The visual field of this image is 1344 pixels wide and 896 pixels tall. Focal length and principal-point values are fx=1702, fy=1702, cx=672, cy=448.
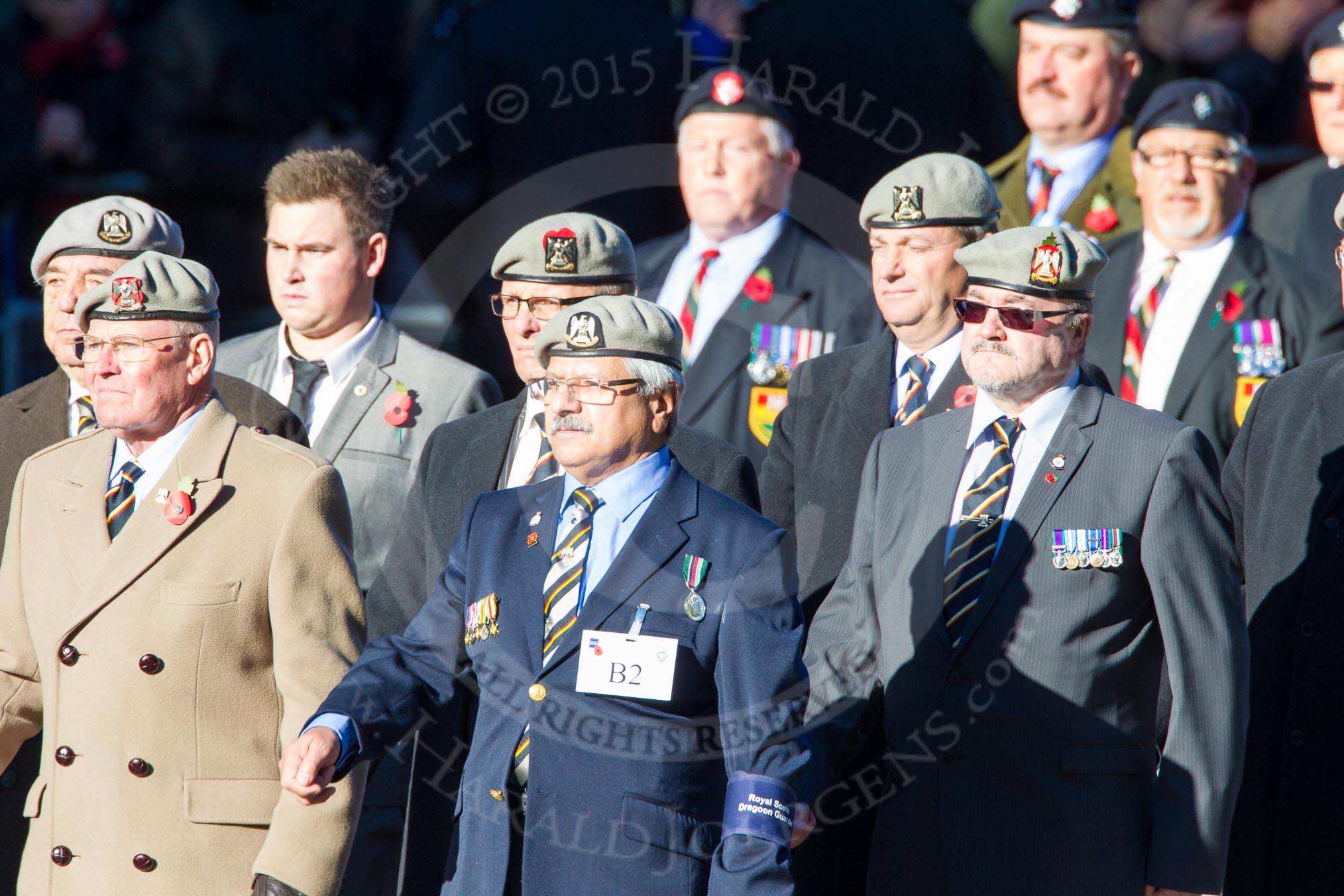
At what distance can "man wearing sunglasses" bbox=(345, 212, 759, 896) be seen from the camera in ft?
14.5

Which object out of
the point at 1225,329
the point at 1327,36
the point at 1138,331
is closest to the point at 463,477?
the point at 1138,331

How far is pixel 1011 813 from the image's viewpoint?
3.61 m

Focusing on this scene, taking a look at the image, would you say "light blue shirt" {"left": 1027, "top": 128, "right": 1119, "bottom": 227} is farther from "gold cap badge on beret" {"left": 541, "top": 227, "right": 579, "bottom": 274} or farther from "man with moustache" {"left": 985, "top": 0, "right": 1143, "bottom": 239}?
"gold cap badge on beret" {"left": 541, "top": 227, "right": 579, "bottom": 274}

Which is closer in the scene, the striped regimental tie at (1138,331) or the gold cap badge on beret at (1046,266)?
the gold cap badge on beret at (1046,266)

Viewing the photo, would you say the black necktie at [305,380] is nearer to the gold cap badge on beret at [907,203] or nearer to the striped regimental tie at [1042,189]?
the gold cap badge on beret at [907,203]

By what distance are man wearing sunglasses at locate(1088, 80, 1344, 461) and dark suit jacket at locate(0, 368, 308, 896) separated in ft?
9.24

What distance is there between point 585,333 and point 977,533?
3.25 ft

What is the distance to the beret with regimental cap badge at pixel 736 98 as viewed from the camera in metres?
5.98

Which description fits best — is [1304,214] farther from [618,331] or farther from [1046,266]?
[618,331]

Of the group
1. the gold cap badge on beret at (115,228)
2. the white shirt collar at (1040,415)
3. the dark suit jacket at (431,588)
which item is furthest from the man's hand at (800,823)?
the gold cap badge on beret at (115,228)

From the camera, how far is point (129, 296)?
387 centimetres

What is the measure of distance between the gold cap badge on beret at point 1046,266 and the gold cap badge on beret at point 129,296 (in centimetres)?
201

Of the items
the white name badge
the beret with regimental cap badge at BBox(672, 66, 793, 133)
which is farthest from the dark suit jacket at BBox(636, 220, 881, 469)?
the white name badge

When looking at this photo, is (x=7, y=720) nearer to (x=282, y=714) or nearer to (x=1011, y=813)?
(x=282, y=714)
